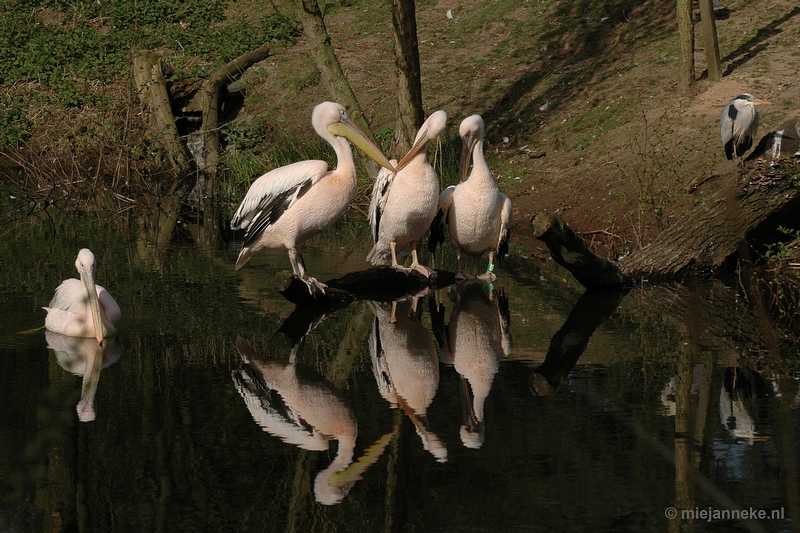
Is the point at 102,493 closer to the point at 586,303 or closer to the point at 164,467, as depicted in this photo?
the point at 164,467

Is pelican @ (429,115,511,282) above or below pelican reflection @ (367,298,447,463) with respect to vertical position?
below

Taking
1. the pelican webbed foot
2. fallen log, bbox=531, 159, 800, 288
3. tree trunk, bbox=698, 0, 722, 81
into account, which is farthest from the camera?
tree trunk, bbox=698, 0, 722, 81

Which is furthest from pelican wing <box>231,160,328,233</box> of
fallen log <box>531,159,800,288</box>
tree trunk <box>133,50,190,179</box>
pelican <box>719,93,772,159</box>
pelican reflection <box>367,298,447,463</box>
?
tree trunk <box>133,50,190,179</box>

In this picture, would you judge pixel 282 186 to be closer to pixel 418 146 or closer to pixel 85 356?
pixel 418 146

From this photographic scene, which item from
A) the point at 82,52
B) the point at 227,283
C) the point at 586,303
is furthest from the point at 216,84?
the point at 586,303

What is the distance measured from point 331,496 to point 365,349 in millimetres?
2376

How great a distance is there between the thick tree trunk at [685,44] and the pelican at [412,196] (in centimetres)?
483

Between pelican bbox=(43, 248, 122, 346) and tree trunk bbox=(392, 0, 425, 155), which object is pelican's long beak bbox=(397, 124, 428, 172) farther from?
tree trunk bbox=(392, 0, 425, 155)

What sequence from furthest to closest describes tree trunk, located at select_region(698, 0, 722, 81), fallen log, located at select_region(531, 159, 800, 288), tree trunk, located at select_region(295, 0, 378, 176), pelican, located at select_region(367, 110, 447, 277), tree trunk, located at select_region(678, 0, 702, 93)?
tree trunk, located at select_region(295, 0, 378, 176), tree trunk, located at select_region(698, 0, 722, 81), tree trunk, located at select_region(678, 0, 702, 93), pelican, located at select_region(367, 110, 447, 277), fallen log, located at select_region(531, 159, 800, 288)

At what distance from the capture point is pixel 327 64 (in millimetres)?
12516

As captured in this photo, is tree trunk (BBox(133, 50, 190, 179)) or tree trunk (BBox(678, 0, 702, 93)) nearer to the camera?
tree trunk (BBox(678, 0, 702, 93))

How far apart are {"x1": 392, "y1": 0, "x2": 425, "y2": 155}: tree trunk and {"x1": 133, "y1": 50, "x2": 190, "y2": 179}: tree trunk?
4.13m

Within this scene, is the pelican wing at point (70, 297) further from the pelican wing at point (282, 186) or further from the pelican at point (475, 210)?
the pelican at point (475, 210)

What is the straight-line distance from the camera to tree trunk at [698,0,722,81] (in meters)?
11.9
